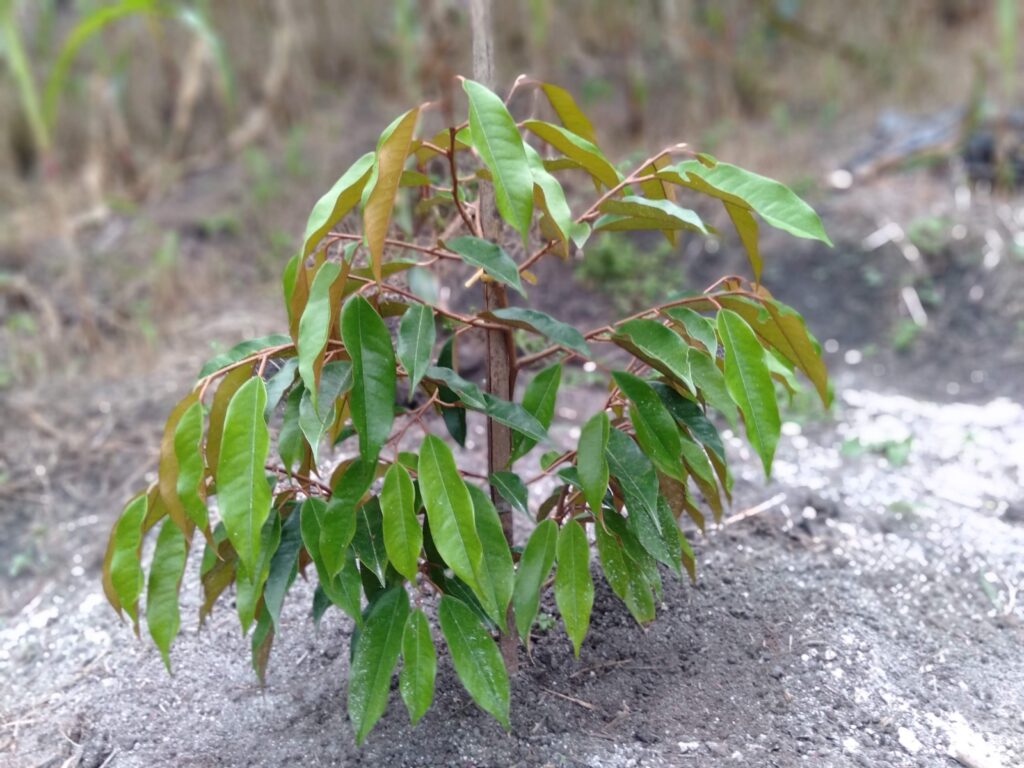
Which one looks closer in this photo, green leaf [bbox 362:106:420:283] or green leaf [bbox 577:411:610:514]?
green leaf [bbox 362:106:420:283]

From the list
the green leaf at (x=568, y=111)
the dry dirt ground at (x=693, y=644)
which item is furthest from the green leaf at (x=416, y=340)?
the dry dirt ground at (x=693, y=644)

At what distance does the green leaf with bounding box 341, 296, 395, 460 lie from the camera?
1234mm

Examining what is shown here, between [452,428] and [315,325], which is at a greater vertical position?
[315,325]

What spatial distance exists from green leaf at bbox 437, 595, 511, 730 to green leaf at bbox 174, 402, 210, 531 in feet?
1.24

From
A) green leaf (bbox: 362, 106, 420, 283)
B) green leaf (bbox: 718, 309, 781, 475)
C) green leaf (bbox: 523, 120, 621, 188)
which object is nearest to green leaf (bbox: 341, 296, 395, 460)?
green leaf (bbox: 362, 106, 420, 283)

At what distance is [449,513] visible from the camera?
127 cm

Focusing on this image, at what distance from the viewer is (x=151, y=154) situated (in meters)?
5.61

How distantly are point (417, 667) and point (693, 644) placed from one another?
608 millimetres

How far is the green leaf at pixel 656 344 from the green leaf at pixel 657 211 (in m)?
0.15

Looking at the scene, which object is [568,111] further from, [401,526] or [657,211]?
[401,526]

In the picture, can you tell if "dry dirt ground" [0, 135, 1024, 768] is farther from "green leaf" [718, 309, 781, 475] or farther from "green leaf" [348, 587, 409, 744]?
"green leaf" [718, 309, 781, 475]

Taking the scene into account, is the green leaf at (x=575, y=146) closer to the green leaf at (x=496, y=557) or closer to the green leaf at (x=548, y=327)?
the green leaf at (x=548, y=327)

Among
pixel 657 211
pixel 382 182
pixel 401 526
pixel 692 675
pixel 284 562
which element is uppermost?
pixel 382 182

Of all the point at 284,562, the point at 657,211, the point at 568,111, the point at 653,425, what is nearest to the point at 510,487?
the point at 653,425
